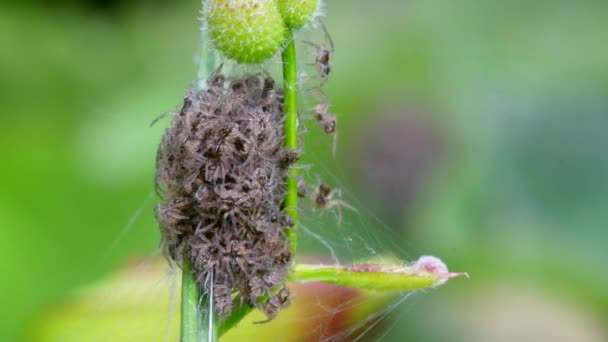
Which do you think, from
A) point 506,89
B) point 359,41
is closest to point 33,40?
point 359,41

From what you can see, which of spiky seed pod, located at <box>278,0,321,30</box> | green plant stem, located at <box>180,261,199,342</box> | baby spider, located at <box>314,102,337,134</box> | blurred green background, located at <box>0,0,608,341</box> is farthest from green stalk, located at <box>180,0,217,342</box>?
blurred green background, located at <box>0,0,608,341</box>

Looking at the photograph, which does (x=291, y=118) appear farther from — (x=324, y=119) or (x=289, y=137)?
(x=324, y=119)

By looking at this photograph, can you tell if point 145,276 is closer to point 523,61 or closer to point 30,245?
point 30,245

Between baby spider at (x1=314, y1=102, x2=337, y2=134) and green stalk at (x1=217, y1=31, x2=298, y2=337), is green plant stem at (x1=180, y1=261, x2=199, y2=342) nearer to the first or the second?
green stalk at (x1=217, y1=31, x2=298, y2=337)

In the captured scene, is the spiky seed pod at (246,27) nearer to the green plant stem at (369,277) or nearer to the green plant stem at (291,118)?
the green plant stem at (291,118)

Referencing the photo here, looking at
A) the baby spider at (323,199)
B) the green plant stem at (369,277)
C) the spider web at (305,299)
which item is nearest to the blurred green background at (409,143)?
the spider web at (305,299)

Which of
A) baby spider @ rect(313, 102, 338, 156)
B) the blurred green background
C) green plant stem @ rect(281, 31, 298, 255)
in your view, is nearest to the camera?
green plant stem @ rect(281, 31, 298, 255)
